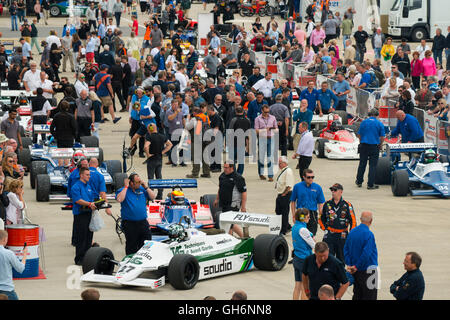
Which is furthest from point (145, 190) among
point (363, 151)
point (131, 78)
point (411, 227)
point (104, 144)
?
point (131, 78)

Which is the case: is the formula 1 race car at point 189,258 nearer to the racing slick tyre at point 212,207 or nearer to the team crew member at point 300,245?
the racing slick tyre at point 212,207

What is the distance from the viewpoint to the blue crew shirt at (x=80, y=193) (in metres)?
16.0

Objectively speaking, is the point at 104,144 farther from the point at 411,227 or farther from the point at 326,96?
the point at 411,227

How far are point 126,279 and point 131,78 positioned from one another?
1720 cm

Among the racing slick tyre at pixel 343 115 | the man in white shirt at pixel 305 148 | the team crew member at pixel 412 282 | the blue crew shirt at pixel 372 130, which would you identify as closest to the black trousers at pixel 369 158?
the blue crew shirt at pixel 372 130

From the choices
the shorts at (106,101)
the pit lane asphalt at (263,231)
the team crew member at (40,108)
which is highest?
the team crew member at (40,108)

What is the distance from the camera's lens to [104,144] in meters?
27.3

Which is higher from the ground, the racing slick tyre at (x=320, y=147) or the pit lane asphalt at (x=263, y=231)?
the racing slick tyre at (x=320, y=147)

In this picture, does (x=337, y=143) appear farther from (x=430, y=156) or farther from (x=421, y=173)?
(x=430, y=156)

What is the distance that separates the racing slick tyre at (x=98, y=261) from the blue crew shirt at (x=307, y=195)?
313 centimetres

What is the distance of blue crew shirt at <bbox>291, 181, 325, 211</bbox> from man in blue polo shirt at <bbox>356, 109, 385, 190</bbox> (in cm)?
591

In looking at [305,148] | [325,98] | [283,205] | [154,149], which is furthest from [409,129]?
[283,205]

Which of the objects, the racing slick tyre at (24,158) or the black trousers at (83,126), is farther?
the black trousers at (83,126)

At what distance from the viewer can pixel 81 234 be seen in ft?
52.9
